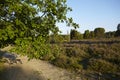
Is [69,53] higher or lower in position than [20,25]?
lower

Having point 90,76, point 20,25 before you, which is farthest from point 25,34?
point 90,76

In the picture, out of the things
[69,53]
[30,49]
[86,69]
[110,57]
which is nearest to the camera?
[30,49]

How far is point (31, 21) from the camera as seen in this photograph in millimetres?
13242

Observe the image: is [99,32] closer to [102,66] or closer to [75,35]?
[75,35]

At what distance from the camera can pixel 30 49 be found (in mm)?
12617

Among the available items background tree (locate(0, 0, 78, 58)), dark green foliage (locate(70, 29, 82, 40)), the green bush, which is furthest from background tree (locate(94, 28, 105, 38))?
background tree (locate(0, 0, 78, 58))

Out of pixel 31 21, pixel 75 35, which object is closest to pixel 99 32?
pixel 75 35

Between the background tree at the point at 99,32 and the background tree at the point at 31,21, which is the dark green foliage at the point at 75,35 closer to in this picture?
the background tree at the point at 99,32

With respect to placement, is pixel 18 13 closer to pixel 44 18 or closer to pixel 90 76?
pixel 44 18

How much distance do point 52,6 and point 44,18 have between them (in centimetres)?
73

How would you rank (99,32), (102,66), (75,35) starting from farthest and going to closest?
(75,35)
(99,32)
(102,66)

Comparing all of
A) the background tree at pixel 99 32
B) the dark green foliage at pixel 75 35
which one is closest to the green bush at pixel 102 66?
the background tree at pixel 99 32

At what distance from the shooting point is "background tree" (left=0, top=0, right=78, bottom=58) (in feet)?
40.5

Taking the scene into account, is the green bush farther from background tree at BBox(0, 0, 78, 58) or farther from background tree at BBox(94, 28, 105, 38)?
background tree at BBox(94, 28, 105, 38)
